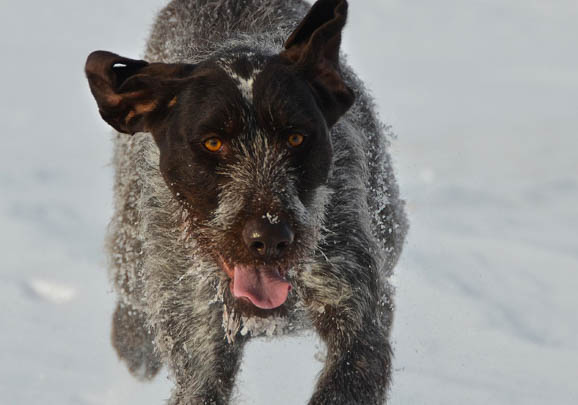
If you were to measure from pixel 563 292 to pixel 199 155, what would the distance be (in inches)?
143

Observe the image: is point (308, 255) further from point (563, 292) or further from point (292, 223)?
point (563, 292)

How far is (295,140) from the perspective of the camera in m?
3.49

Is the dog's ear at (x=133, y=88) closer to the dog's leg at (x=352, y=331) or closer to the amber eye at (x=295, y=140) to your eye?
the amber eye at (x=295, y=140)

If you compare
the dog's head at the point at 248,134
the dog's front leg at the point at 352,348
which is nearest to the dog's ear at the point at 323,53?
the dog's head at the point at 248,134

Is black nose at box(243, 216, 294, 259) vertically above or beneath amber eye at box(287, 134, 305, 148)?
beneath

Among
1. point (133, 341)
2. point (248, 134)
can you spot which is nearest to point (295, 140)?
point (248, 134)

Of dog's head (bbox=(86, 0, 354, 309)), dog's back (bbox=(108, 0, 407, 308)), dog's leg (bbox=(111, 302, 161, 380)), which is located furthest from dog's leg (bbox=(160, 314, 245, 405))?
dog's leg (bbox=(111, 302, 161, 380))

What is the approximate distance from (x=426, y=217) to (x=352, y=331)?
380 cm

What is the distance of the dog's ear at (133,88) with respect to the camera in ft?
11.6

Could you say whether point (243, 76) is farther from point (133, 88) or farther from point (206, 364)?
point (206, 364)

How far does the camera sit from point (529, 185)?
8.39 m

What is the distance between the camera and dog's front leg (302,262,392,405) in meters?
3.74

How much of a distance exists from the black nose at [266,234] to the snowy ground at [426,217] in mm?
1326

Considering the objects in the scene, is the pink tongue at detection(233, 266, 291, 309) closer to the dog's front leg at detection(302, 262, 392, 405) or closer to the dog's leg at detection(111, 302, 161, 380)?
the dog's front leg at detection(302, 262, 392, 405)
